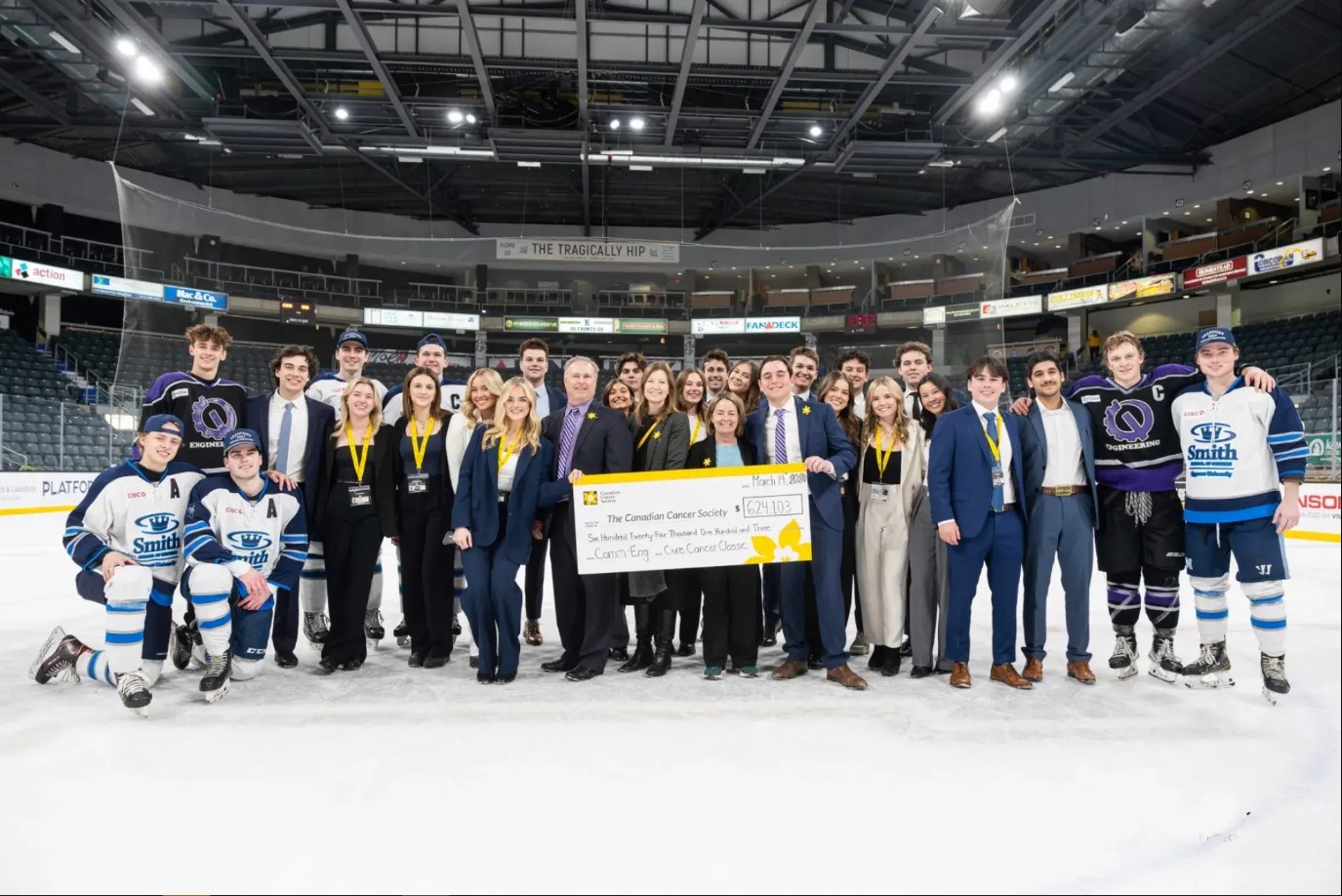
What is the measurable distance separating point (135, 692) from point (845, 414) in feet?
11.8

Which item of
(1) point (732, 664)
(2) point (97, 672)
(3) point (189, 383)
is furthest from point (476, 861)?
(3) point (189, 383)

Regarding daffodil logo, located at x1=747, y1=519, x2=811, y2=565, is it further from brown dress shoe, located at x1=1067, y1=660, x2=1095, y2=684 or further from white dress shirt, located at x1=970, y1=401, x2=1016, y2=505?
brown dress shoe, located at x1=1067, y1=660, x2=1095, y2=684

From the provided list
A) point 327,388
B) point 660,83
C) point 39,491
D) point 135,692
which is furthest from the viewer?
point 660,83

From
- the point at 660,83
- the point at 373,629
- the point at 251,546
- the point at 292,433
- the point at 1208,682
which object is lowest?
the point at 1208,682

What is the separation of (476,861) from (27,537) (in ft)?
33.8

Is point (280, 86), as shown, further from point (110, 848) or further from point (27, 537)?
point (110, 848)

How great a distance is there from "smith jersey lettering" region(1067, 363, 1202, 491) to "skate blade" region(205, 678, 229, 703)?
14.0 feet

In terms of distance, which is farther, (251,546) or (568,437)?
(568,437)

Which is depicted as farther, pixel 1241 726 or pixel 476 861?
pixel 1241 726

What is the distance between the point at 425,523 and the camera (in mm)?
4270

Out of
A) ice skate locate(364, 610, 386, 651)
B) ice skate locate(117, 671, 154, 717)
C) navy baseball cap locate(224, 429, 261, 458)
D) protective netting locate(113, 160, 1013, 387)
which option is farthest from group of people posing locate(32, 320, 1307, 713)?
protective netting locate(113, 160, 1013, 387)

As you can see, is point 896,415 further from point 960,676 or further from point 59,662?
point 59,662

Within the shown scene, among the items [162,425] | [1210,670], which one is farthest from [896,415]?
[162,425]

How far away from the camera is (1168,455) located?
3.97m
